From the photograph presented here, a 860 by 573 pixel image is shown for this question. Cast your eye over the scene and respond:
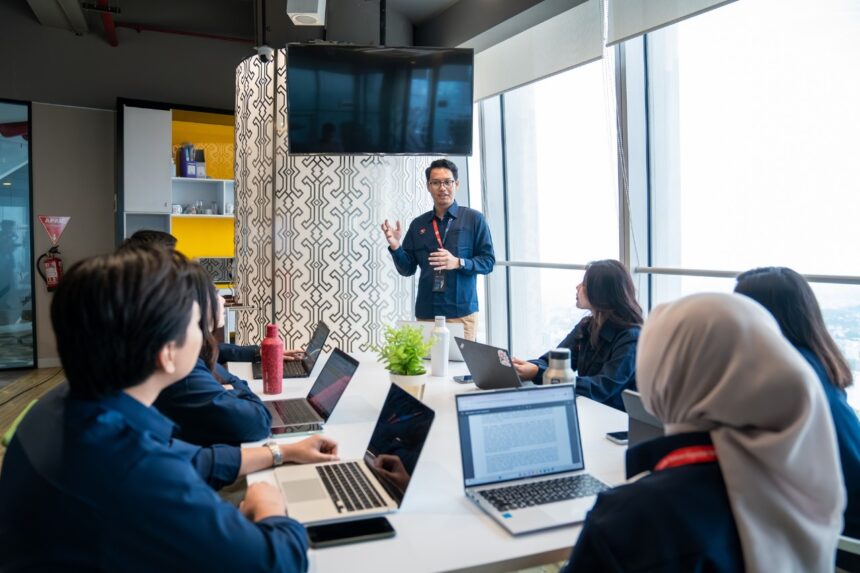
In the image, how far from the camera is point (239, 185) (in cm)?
473

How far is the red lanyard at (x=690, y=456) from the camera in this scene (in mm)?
989

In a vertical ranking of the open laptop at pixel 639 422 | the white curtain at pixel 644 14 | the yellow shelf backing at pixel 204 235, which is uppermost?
the white curtain at pixel 644 14

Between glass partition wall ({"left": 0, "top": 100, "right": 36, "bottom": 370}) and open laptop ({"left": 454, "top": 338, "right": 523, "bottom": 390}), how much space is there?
569 centimetres

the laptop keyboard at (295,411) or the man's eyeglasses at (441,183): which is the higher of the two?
the man's eyeglasses at (441,183)

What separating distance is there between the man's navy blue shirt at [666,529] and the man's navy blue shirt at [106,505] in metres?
0.52

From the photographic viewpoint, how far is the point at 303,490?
1.41m

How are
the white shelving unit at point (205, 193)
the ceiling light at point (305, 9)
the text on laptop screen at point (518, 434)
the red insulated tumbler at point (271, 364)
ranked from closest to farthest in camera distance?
1. the text on laptop screen at point (518, 434)
2. the red insulated tumbler at point (271, 364)
3. the ceiling light at point (305, 9)
4. the white shelving unit at point (205, 193)

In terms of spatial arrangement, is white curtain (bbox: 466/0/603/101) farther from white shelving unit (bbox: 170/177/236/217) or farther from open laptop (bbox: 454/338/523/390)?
white shelving unit (bbox: 170/177/236/217)

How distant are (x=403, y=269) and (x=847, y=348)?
250 cm

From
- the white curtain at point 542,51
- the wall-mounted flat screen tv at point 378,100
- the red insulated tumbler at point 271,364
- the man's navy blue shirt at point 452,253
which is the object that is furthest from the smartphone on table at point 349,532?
the white curtain at point 542,51

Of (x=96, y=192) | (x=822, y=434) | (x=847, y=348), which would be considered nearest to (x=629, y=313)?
(x=847, y=348)

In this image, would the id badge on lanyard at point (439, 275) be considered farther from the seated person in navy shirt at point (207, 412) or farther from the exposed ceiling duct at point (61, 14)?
the exposed ceiling duct at point (61, 14)

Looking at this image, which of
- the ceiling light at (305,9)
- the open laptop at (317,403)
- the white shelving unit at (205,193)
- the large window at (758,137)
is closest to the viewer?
the open laptop at (317,403)

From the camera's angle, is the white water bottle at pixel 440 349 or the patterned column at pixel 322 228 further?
the patterned column at pixel 322 228
